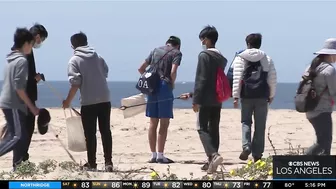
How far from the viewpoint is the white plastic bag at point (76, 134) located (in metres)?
8.85

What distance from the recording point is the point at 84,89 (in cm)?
838

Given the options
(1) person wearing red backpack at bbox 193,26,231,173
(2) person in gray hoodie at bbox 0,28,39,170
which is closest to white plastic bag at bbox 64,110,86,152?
(2) person in gray hoodie at bbox 0,28,39,170

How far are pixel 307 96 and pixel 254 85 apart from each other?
0.77m

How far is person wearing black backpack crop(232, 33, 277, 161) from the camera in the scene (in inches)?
344

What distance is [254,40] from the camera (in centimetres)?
888

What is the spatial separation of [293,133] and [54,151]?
4192 millimetres

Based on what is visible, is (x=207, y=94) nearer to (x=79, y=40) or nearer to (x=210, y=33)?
(x=210, y=33)

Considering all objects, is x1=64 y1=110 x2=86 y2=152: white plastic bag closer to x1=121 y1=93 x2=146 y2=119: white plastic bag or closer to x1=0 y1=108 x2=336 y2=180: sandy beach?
x1=0 y1=108 x2=336 y2=180: sandy beach

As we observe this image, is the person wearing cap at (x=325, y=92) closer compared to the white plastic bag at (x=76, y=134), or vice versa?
the person wearing cap at (x=325, y=92)

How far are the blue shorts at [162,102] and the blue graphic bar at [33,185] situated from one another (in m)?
2.59

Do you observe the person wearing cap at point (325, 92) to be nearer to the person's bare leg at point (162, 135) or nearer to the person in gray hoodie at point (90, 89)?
the person's bare leg at point (162, 135)

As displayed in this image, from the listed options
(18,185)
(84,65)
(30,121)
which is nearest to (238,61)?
(84,65)

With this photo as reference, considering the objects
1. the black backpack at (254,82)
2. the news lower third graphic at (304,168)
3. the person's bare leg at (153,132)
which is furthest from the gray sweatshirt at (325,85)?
the person's bare leg at (153,132)

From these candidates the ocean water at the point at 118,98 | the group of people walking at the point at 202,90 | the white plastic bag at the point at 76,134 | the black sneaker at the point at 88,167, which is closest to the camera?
the group of people walking at the point at 202,90
